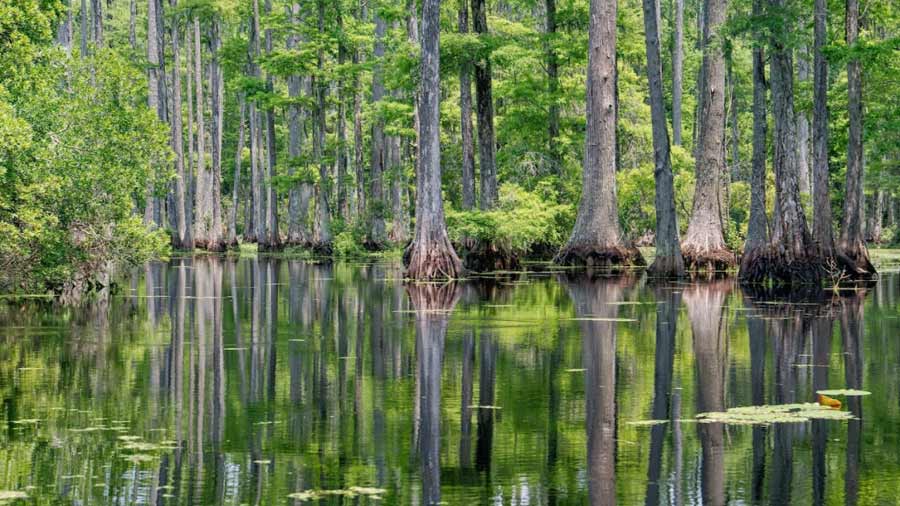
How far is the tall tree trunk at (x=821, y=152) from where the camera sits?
25516mm

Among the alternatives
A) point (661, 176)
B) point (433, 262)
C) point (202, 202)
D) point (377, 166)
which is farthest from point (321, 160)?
point (433, 262)

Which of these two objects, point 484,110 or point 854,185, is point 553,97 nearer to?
point 484,110

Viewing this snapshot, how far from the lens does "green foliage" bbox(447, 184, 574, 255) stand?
29828mm

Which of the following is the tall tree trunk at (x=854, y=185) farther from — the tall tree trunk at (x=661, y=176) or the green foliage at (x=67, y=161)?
the green foliage at (x=67, y=161)

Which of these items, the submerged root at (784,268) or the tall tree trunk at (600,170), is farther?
the tall tree trunk at (600,170)

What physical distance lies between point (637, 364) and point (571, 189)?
78.0ft

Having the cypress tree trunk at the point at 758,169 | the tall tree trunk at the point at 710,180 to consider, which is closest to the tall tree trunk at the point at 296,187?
the tall tree trunk at the point at 710,180

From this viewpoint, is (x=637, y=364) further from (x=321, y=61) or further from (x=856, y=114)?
(x=321, y=61)

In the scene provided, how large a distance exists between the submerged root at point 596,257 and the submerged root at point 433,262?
3.93 meters

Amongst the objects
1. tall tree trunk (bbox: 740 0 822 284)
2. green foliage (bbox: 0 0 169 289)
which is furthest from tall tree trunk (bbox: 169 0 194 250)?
tall tree trunk (bbox: 740 0 822 284)

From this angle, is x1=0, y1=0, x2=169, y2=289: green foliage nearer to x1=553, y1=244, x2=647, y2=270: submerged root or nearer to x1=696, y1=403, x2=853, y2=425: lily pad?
x1=553, y1=244, x2=647, y2=270: submerged root

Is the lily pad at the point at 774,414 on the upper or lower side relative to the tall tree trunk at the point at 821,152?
lower

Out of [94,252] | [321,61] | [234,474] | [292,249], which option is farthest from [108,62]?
[292,249]

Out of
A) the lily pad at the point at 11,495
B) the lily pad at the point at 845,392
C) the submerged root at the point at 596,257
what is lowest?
the lily pad at the point at 11,495
